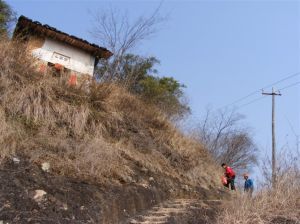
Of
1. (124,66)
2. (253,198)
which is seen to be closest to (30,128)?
(253,198)

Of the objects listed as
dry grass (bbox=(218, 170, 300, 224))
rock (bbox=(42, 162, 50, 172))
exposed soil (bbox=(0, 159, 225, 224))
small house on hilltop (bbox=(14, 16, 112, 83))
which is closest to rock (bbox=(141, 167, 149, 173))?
exposed soil (bbox=(0, 159, 225, 224))

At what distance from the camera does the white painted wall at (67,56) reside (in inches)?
584

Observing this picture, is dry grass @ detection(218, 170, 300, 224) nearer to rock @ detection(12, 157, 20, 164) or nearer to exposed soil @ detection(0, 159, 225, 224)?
exposed soil @ detection(0, 159, 225, 224)

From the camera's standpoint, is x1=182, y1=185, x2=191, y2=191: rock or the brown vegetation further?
x1=182, y1=185, x2=191, y2=191: rock

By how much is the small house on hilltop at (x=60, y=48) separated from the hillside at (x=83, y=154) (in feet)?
11.2

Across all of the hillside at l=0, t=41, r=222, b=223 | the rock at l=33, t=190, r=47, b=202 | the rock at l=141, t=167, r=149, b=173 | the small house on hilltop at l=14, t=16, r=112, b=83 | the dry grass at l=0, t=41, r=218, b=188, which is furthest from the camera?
the small house on hilltop at l=14, t=16, r=112, b=83

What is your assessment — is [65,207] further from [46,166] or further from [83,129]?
[83,129]

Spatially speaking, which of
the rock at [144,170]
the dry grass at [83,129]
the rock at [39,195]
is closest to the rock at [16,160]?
the dry grass at [83,129]

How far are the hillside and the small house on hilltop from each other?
340cm

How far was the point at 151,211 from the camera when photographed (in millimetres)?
7172

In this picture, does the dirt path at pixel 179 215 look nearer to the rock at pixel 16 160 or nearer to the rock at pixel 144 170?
the rock at pixel 144 170

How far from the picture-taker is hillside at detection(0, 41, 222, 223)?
5777mm

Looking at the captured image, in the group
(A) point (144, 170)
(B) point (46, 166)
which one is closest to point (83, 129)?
(A) point (144, 170)

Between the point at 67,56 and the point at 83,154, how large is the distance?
28.5ft
